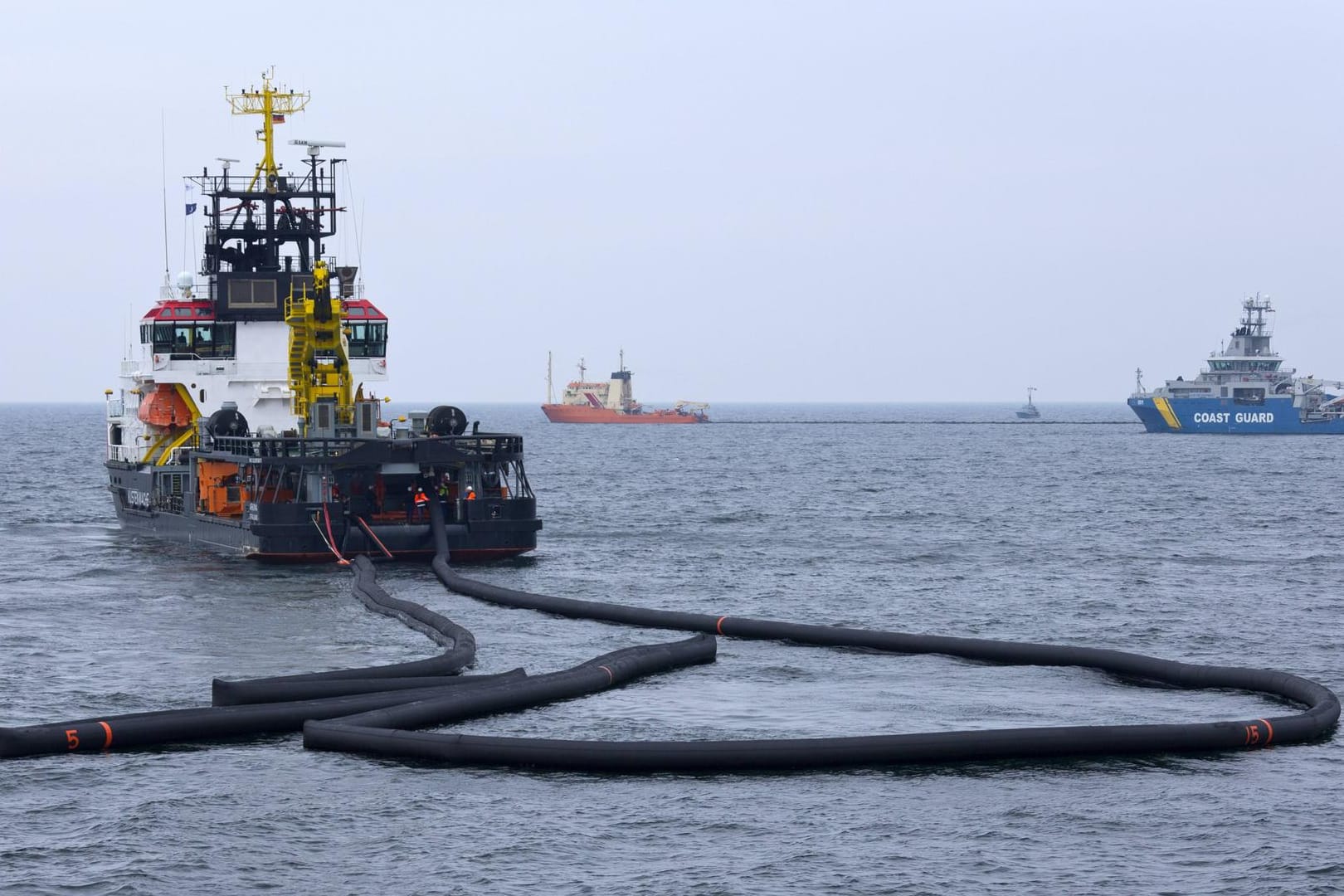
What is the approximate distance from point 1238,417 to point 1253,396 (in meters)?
3.09

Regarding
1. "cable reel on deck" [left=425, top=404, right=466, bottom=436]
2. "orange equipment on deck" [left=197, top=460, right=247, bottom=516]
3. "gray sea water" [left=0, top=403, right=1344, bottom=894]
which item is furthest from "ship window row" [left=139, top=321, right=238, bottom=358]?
"cable reel on deck" [left=425, top=404, right=466, bottom=436]

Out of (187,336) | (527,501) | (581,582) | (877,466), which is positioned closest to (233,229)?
(187,336)

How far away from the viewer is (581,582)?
4438cm

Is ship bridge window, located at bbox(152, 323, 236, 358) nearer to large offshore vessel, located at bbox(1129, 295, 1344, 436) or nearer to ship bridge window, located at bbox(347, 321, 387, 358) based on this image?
ship bridge window, located at bbox(347, 321, 387, 358)

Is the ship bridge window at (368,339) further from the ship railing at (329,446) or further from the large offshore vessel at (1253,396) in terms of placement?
the large offshore vessel at (1253,396)

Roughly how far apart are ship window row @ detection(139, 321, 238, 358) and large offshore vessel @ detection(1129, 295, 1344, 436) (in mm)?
140889

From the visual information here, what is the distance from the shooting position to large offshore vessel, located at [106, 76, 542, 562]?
44406 mm

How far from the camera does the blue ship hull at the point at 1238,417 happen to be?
173625 millimetres

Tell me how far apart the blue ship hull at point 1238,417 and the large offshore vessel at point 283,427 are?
457ft

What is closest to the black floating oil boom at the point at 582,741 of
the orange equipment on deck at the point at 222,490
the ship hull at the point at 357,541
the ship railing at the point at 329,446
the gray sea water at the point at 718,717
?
the gray sea water at the point at 718,717

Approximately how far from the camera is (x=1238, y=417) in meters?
176

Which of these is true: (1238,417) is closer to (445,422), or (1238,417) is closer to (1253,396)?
(1253,396)

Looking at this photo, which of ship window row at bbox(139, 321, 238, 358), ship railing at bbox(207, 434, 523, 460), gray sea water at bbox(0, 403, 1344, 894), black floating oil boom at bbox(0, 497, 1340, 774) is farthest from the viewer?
ship window row at bbox(139, 321, 238, 358)

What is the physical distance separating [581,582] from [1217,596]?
16817mm
